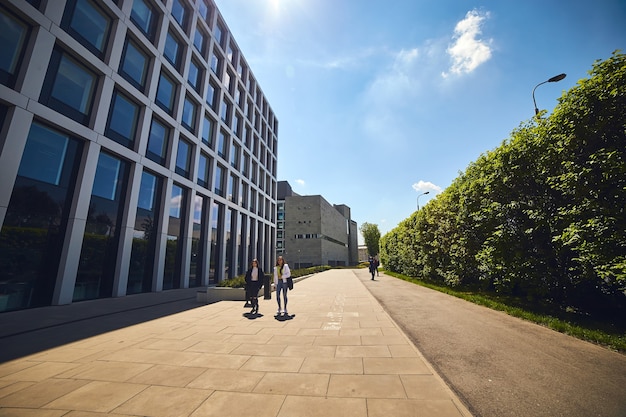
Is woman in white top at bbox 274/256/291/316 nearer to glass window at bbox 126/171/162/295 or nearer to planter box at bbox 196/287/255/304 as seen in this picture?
planter box at bbox 196/287/255/304

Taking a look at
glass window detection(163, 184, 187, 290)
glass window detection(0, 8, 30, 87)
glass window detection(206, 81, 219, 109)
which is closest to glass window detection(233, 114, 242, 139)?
glass window detection(206, 81, 219, 109)

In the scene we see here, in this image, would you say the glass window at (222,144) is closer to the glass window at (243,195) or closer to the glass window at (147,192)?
the glass window at (243,195)

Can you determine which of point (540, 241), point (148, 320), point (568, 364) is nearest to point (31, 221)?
point (148, 320)

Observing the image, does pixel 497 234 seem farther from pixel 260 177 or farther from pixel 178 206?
pixel 260 177

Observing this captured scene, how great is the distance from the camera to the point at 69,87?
11945mm

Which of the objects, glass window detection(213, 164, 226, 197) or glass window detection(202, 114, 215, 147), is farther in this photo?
glass window detection(213, 164, 226, 197)

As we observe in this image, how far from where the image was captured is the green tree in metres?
92.1

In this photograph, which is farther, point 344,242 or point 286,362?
point 344,242

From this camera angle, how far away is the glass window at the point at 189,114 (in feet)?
66.5

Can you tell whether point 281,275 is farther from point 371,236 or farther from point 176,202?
point 371,236

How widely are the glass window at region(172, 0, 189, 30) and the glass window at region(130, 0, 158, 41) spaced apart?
262 cm

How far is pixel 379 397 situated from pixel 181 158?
21.1m

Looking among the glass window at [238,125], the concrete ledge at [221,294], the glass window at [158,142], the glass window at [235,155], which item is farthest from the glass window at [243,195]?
the concrete ledge at [221,294]

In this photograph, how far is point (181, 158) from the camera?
65.4 ft
